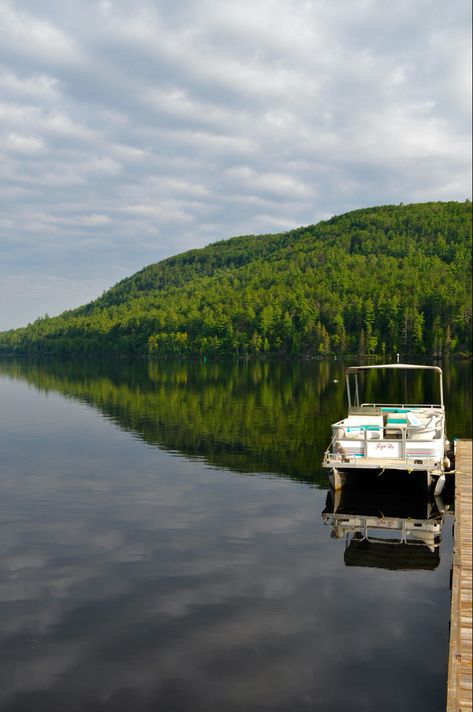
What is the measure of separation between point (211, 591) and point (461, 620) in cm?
755

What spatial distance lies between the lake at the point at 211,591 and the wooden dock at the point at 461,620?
1.16 m

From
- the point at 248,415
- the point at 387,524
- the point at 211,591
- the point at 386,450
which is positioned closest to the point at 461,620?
the point at 211,591

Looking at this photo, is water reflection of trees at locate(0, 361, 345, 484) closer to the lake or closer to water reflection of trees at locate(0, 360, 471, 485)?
water reflection of trees at locate(0, 360, 471, 485)

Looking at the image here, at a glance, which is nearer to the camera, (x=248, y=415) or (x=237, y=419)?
(x=237, y=419)

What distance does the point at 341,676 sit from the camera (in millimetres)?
13773

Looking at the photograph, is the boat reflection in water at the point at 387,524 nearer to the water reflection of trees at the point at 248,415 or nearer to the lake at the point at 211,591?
the lake at the point at 211,591

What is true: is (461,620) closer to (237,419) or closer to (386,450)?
(386,450)

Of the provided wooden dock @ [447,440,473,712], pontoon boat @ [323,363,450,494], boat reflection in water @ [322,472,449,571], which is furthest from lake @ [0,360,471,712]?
pontoon boat @ [323,363,450,494]

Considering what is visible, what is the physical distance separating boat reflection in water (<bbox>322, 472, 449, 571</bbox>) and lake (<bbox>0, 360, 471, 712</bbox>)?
138mm

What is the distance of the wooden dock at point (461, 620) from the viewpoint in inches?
446

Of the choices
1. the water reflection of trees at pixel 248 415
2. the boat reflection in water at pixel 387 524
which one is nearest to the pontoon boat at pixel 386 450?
the boat reflection in water at pixel 387 524

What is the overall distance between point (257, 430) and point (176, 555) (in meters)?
28.9

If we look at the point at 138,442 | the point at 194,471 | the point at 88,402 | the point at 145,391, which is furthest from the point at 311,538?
the point at 145,391

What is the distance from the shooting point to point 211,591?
723 inches
